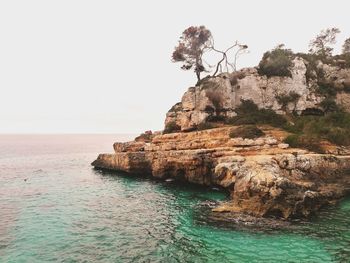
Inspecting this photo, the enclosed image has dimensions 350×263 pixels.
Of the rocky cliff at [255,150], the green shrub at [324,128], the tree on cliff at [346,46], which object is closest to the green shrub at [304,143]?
the green shrub at [324,128]

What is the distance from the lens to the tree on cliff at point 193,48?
2598 inches

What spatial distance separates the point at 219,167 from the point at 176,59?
116 ft

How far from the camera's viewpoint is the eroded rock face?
2994cm

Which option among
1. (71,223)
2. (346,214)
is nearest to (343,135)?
(346,214)

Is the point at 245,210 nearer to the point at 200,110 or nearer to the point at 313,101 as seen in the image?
the point at 200,110

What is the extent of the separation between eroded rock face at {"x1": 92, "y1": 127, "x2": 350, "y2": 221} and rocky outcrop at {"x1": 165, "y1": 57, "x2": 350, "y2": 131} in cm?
805

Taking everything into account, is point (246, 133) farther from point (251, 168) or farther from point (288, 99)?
point (288, 99)

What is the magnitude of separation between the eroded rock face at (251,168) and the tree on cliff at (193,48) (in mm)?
21080

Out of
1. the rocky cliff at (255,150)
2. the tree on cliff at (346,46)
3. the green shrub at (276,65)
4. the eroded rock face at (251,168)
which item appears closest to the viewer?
the eroded rock face at (251,168)

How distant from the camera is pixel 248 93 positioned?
60.0 m

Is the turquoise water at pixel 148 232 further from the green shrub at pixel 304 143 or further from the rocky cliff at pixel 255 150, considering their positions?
the green shrub at pixel 304 143

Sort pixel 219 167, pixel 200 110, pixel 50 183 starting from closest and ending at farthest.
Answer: pixel 219 167 < pixel 50 183 < pixel 200 110

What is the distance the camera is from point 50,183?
51.4 metres

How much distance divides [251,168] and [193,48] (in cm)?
3949
